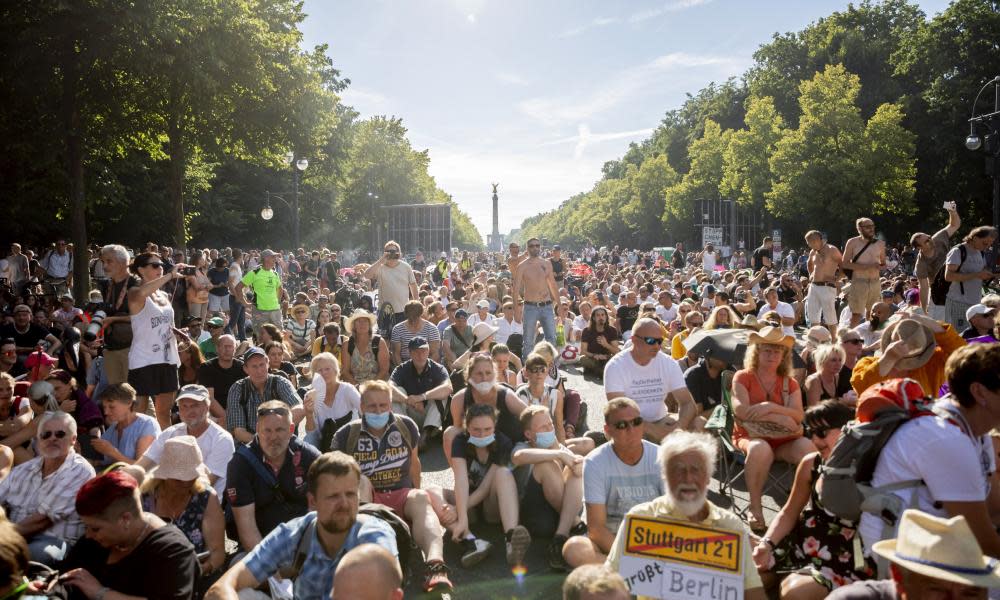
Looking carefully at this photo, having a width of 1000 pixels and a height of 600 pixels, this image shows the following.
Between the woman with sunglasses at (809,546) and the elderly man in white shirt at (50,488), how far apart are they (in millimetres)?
4193

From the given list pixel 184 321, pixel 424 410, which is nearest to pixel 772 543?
pixel 424 410

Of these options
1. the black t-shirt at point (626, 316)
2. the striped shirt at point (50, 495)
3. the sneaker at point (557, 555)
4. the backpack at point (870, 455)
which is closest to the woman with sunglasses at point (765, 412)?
the sneaker at point (557, 555)

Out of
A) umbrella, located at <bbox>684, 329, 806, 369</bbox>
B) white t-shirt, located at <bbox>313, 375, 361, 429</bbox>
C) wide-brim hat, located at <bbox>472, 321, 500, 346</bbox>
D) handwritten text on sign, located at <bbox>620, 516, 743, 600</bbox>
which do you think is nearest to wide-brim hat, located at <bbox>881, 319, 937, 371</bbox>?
umbrella, located at <bbox>684, 329, 806, 369</bbox>

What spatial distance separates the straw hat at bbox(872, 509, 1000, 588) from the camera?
7.73 feet

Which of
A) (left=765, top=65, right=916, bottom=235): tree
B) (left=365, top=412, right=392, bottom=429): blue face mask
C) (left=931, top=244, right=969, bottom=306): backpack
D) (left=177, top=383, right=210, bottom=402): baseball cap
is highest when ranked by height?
(left=765, top=65, right=916, bottom=235): tree

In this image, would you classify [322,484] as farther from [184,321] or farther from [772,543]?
[184,321]

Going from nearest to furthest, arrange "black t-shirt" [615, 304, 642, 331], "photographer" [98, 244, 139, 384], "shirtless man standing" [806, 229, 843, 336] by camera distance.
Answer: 1. "photographer" [98, 244, 139, 384]
2. "shirtless man standing" [806, 229, 843, 336]
3. "black t-shirt" [615, 304, 642, 331]

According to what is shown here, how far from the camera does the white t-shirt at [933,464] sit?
3.07m

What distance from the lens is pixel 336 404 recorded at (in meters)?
7.22

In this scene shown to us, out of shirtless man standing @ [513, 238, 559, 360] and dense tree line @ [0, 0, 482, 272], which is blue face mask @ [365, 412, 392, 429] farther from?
dense tree line @ [0, 0, 482, 272]

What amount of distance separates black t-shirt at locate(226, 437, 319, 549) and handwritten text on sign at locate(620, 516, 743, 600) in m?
2.59

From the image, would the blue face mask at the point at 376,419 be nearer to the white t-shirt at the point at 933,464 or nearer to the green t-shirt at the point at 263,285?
the white t-shirt at the point at 933,464

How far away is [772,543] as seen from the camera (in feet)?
13.1

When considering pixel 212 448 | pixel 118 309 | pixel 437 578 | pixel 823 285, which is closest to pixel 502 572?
pixel 437 578
